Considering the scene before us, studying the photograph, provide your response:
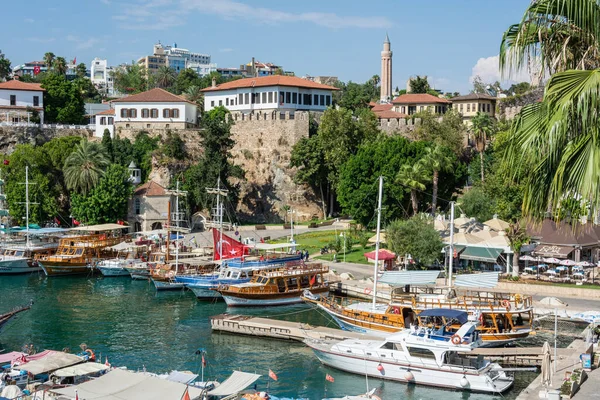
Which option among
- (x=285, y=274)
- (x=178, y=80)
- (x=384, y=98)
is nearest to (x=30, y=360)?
(x=285, y=274)

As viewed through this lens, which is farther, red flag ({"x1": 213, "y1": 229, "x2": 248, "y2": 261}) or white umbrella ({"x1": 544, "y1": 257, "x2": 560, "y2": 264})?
red flag ({"x1": 213, "y1": 229, "x2": 248, "y2": 261})

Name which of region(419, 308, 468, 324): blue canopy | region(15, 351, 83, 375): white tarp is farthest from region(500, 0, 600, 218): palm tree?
region(419, 308, 468, 324): blue canopy

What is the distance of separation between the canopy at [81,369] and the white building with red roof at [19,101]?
5965cm

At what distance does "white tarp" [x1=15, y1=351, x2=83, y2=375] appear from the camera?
88.0 ft

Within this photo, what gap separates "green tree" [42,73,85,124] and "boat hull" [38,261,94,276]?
3382 cm

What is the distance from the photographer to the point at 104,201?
6775 centimetres

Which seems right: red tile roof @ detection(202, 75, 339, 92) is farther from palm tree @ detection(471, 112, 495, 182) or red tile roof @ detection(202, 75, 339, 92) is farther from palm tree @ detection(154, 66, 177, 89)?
palm tree @ detection(154, 66, 177, 89)

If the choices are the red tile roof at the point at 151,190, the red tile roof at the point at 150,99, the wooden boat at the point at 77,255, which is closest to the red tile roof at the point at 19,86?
the red tile roof at the point at 150,99

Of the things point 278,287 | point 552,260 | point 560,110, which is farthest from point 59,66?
point 560,110

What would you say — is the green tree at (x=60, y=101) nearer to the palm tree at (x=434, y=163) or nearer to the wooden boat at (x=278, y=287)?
the palm tree at (x=434, y=163)

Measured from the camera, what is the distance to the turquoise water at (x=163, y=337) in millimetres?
29312

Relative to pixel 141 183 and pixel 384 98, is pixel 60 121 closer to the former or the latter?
pixel 141 183

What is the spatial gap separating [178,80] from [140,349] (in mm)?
92356

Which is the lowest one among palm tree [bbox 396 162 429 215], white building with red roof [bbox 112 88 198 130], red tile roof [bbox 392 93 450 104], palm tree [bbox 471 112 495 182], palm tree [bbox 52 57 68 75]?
palm tree [bbox 396 162 429 215]
